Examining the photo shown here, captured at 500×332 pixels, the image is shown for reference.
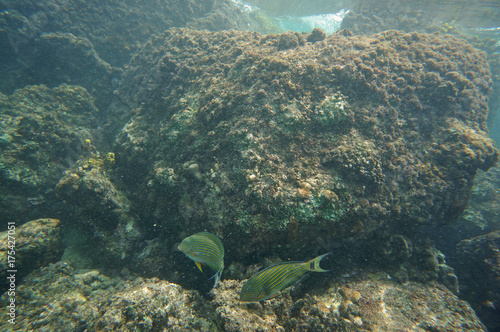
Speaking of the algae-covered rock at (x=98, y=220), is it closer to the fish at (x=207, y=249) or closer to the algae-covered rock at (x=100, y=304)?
the algae-covered rock at (x=100, y=304)

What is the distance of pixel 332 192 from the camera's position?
3131mm

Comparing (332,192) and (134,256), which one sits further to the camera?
(134,256)

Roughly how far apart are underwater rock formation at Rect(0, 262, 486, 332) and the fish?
0.59 meters

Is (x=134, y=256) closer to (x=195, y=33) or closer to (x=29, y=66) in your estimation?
(x=195, y=33)

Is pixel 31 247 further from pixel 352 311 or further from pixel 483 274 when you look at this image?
pixel 483 274

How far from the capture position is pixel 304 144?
11.9ft

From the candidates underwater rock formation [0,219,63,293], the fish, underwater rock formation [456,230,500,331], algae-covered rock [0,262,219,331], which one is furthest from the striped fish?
underwater rock formation [456,230,500,331]

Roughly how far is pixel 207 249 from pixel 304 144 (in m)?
2.51

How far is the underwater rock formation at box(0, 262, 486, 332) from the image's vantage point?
2.19 metres

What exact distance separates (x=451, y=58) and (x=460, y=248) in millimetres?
6027

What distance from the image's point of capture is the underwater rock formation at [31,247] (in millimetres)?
3112

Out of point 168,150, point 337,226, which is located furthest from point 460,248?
point 168,150

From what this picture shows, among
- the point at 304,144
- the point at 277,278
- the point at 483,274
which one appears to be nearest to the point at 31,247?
the point at 277,278

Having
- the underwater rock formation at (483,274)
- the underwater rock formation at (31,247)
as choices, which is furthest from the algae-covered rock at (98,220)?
the underwater rock formation at (483,274)
